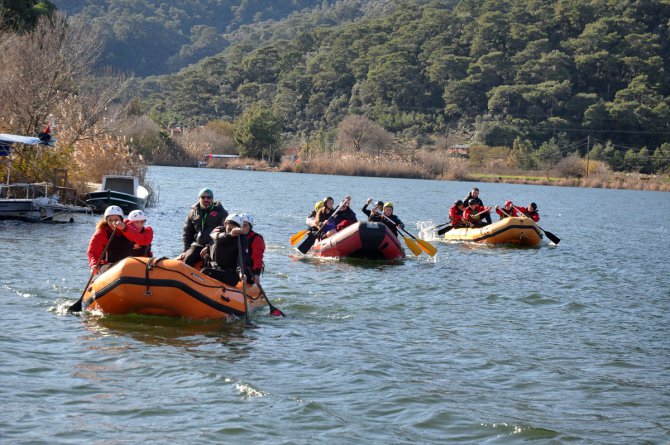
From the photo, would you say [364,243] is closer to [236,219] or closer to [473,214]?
[473,214]

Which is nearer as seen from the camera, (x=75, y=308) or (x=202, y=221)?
(x=75, y=308)

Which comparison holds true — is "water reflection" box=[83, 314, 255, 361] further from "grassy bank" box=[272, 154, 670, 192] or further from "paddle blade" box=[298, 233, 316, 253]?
"grassy bank" box=[272, 154, 670, 192]

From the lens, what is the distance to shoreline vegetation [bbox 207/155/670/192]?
91812 mm

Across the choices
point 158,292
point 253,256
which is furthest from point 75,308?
point 253,256

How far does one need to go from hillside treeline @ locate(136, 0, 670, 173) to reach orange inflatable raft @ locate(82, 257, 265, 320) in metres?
96.5

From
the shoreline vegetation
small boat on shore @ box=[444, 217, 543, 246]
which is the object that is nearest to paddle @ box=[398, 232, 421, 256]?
small boat on shore @ box=[444, 217, 543, 246]

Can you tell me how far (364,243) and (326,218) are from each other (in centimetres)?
213

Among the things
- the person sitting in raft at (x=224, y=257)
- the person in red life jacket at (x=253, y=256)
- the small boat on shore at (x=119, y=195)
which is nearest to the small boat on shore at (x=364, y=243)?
the person in red life jacket at (x=253, y=256)

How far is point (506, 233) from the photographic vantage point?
27.0m

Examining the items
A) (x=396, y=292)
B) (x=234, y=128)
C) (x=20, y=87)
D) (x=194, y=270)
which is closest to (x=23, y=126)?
(x=20, y=87)

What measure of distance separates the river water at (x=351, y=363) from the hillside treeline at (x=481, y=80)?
9142 cm

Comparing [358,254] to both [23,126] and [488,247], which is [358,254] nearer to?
[488,247]

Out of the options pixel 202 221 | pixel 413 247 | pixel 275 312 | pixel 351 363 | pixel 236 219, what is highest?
pixel 236 219

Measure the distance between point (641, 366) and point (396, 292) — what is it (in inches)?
240
